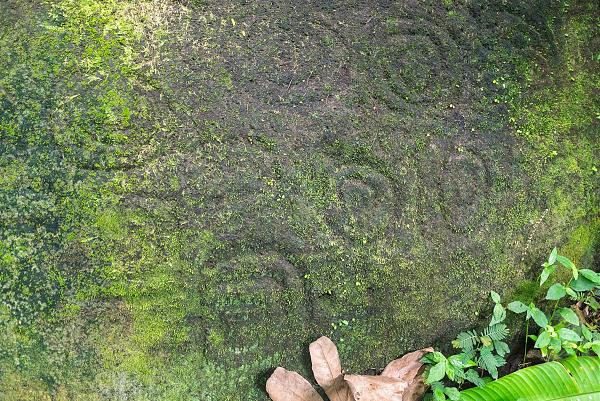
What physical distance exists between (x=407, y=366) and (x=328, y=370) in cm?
31

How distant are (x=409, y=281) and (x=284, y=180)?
588mm

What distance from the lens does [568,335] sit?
2.22m

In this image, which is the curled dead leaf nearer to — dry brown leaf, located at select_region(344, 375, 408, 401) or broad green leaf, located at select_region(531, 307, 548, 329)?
dry brown leaf, located at select_region(344, 375, 408, 401)

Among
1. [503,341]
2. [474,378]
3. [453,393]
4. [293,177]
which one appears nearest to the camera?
[293,177]

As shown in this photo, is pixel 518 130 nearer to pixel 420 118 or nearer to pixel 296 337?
pixel 420 118

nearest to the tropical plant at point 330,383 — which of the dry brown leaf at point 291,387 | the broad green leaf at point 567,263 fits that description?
the dry brown leaf at point 291,387

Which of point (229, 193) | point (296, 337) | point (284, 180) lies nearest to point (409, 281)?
point (296, 337)

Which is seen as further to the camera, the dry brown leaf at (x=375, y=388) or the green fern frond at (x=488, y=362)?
the green fern frond at (x=488, y=362)

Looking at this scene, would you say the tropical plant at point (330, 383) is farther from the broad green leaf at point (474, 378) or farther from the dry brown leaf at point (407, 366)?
the broad green leaf at point (474, 378)

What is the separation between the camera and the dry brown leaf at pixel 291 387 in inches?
78.9

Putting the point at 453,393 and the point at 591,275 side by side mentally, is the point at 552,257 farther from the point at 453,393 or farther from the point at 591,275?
the point at 453,393

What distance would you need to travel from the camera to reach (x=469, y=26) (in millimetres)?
2191

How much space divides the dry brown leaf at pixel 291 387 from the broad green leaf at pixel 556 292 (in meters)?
0.98

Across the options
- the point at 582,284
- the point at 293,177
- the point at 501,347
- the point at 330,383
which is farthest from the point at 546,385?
the point at 293,177
